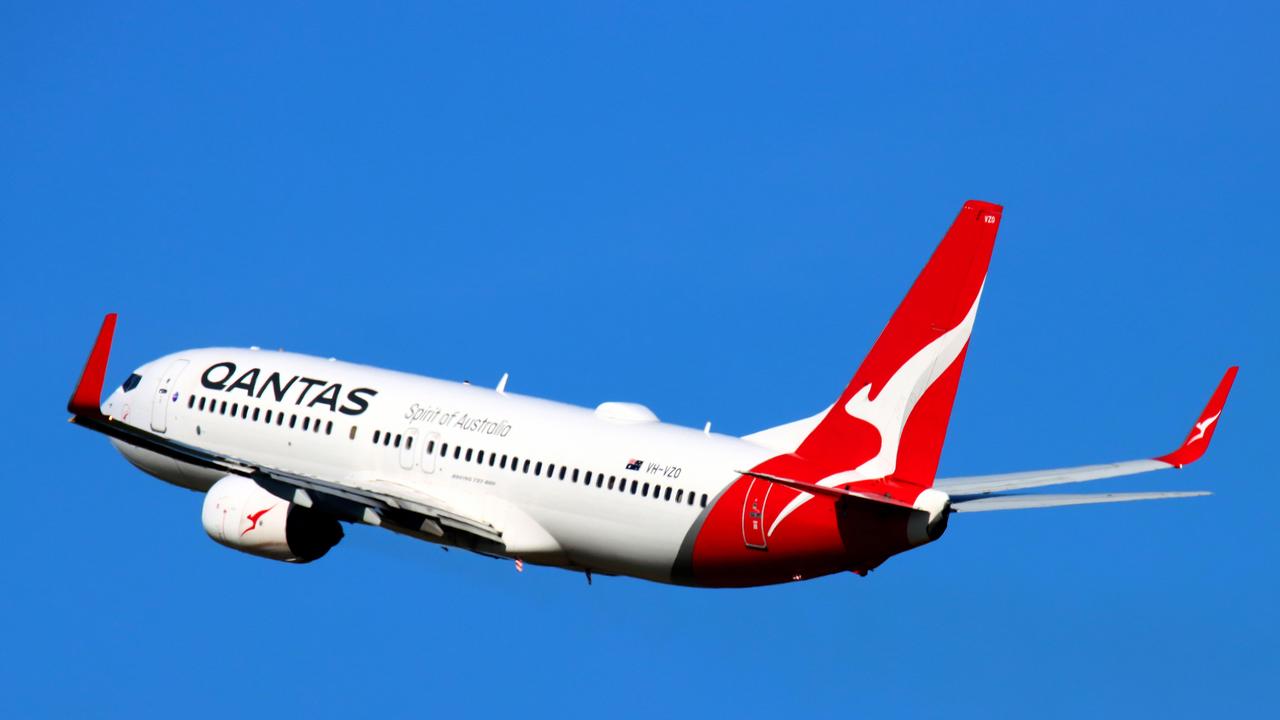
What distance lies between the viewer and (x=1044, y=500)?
50031 mm

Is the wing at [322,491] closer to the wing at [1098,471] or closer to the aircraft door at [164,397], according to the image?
the aircraft door at [164,397]

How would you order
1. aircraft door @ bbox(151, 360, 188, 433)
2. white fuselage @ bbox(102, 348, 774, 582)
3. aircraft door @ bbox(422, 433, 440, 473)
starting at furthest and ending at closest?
aircraft door @ bbox(151, 360, 188, 433) → aircraft door @ bbox(422, 433, 440, 473) → white fuselage @ bbox(102, 348, 774, 582)

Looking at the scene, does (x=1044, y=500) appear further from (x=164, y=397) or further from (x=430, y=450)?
(x=164, y=397)

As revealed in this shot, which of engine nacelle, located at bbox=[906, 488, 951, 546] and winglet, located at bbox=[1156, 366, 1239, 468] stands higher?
winglet, located at bbox=[1156, 366, 1239, 468]

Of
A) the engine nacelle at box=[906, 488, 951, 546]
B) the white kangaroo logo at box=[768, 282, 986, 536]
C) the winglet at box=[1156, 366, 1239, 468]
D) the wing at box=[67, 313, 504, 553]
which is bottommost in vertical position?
the engine nacelle at box=[906, 488, 951, 546]

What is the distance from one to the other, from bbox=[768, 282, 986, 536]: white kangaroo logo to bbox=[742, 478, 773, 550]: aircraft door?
0.47m

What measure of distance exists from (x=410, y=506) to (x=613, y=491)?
17.8 ft

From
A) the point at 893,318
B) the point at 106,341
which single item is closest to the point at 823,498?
the point at 893,318

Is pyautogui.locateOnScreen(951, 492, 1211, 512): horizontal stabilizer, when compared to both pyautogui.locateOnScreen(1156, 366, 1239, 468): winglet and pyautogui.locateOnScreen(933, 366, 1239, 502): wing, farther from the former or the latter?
pyautogui.locateOnScreen(1156, 366, 1239, 468): winglet

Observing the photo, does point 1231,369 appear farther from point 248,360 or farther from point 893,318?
point 248,360

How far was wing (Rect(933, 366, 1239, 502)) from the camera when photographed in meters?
53.9

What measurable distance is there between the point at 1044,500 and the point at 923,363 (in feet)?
13.6

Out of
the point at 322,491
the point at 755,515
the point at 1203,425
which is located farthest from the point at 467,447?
the point at 1203,425

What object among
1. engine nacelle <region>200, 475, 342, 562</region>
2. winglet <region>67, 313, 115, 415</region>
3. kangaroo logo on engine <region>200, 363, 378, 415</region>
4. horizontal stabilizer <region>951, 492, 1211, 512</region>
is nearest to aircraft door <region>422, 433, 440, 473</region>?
kangaroo logo on engine <region>200, 363, 378, 415</region>
